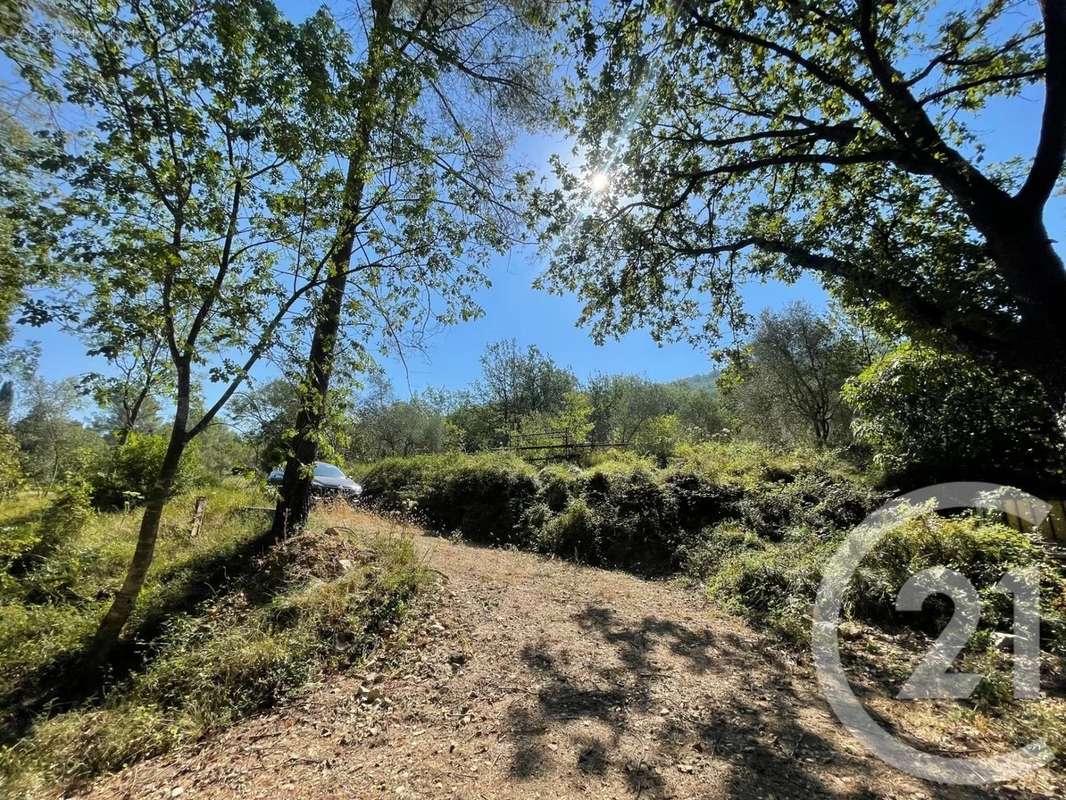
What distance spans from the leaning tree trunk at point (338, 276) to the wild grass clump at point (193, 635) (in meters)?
0.97

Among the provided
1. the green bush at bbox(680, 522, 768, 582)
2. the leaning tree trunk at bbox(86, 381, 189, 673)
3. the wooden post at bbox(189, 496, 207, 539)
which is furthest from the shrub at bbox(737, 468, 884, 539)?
the wooden post at bbox(189, 496, 207, 539)

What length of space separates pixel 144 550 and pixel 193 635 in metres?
0.99

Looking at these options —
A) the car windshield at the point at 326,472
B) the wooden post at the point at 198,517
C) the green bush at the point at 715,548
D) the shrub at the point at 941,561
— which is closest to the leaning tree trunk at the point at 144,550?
the wooden post at the point at 198,517

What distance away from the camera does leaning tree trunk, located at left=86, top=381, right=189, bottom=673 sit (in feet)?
12.6

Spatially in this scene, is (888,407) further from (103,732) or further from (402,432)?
(402,432)

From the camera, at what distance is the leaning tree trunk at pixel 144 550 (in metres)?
3.85

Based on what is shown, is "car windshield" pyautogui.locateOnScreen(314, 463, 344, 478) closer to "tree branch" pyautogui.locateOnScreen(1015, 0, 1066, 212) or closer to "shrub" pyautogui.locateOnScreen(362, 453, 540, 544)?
"shrub" pyautogui.locateOnScreen(362, 453, 540, 544)

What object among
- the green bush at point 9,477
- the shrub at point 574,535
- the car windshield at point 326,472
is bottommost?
the shrub at point 574,535

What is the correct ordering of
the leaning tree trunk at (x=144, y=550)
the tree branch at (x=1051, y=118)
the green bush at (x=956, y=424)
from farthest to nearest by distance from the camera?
the green bush at (x=956, y=424) < the leaning tree trunk at (x=144, y=550) < the tree branch at (x=1051, y=118)

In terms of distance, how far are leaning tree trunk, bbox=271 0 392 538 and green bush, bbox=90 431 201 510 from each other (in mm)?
6526

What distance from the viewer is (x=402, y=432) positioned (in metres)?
32.8

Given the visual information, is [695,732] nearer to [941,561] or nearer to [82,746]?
[941,561]

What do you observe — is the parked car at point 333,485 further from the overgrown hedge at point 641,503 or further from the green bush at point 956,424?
the green bush at point 956,424

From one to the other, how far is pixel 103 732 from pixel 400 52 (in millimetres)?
5995
